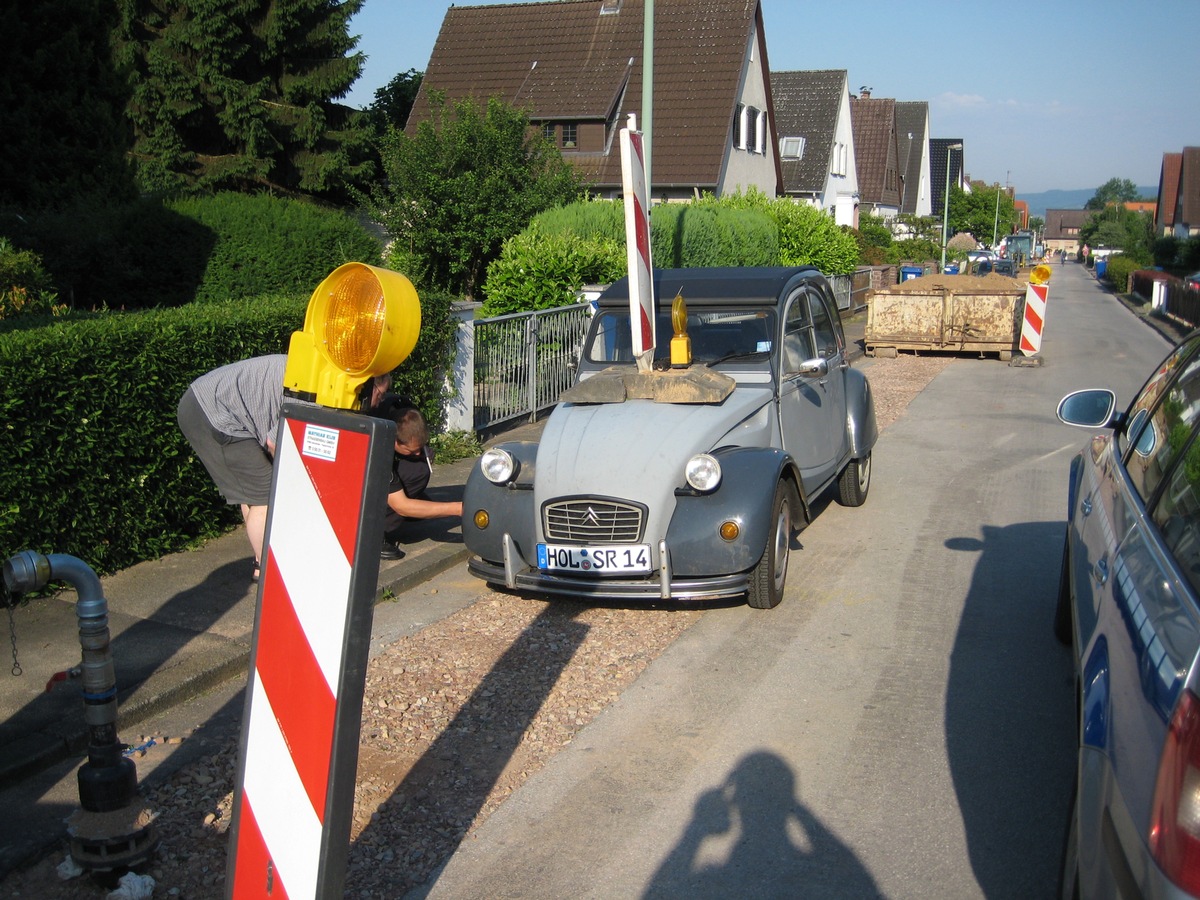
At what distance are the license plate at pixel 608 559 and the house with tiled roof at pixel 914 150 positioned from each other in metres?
70.8

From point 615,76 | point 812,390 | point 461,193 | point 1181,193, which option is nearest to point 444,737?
point 812,390

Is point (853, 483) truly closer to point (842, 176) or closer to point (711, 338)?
point (711, 338)

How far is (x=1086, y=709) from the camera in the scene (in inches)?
121

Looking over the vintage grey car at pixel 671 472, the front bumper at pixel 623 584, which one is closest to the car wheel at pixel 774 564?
the vintage grey car at pixel 671 472

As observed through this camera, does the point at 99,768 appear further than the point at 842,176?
No

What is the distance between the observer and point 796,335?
7.72 meters

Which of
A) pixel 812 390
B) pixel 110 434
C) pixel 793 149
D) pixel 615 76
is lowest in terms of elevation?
pixel 812 390

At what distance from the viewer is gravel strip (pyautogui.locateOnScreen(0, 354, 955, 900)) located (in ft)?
12.1

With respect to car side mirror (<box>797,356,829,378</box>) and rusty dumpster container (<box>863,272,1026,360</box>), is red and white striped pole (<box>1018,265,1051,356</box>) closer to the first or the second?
rusty dumpster container (<box>863,272,1026,360</box>)

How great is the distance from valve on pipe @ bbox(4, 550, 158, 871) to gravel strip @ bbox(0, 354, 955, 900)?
5.9 inches

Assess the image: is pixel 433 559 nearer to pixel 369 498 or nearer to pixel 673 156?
pixel 369 498

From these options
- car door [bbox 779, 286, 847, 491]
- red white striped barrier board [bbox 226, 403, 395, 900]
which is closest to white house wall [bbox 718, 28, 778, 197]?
car door [bbox 779, 286, 847, 491]

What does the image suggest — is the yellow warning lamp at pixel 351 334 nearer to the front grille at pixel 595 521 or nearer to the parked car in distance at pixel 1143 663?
the parked car in distance at pixel 1143 663

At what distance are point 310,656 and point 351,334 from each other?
2.66 feet
